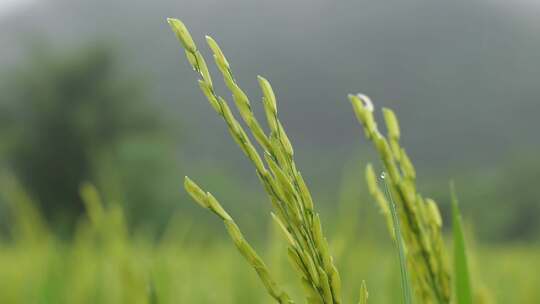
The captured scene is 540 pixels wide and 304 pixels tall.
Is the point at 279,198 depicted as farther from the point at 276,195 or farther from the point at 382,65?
the point at 382,65

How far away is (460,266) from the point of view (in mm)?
391

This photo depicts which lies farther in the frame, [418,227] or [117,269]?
[117,269]

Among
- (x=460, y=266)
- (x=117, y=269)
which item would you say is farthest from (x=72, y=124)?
(x=460, y=266)

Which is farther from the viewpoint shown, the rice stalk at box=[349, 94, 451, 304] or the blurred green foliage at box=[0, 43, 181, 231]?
the blurred green foliage at box=[0, 43, 181, 231]

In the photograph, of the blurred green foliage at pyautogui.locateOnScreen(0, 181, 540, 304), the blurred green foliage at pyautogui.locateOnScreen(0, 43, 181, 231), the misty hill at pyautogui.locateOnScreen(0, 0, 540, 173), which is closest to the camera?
the blurred green foliage at pyautogui.locateOnScreen(0, 181, 540, 304)

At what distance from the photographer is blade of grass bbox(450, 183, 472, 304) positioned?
37 centimetres

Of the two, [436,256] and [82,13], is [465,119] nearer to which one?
[82,13]

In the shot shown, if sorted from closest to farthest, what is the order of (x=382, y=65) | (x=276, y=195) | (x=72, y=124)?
(x=276, y=195) → (x=72, y=124) → (x=382, y=65)

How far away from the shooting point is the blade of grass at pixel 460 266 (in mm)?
372

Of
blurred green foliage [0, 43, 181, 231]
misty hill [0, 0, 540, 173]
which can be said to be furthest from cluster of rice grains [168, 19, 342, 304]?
misty hill [0, 0, 540, 173]

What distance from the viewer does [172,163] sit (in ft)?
96.3

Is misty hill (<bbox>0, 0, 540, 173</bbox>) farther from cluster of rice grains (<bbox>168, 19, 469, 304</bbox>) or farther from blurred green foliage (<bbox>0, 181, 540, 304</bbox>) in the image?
cluster of rice grains (<bbox>168, 19, 469, 304</bbox>)

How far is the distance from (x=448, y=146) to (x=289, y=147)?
75.9 meters

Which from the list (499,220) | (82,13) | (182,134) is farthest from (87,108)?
(82,13)
